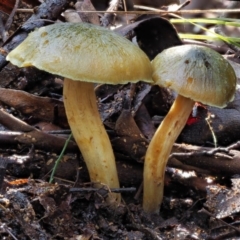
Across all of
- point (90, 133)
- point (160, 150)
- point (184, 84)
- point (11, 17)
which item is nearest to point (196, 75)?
point (184, 84)

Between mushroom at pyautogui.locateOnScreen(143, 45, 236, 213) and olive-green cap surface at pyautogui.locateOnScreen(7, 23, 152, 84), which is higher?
olive-green cap surface at pyautogui.locateOnScreen(7, 23, 152, 84)

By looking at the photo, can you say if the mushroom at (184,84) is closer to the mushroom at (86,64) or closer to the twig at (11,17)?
the mushroom at (86,64)

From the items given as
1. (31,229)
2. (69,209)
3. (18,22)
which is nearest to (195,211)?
(69,209)

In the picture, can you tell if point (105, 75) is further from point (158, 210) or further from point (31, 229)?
point (158, 210)

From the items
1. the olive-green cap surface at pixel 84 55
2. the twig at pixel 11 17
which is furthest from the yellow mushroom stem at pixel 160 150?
the twig at pixel 11 17

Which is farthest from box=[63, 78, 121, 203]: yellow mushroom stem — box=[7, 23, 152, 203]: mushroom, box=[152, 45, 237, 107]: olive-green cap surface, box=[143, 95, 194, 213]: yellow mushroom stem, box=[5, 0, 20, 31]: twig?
box=[5, 0, 20, 31]: twig

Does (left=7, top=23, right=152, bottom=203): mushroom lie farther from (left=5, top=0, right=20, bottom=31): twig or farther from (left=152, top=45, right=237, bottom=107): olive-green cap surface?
(left=5, top=0, right=20, bottom=31): twig
